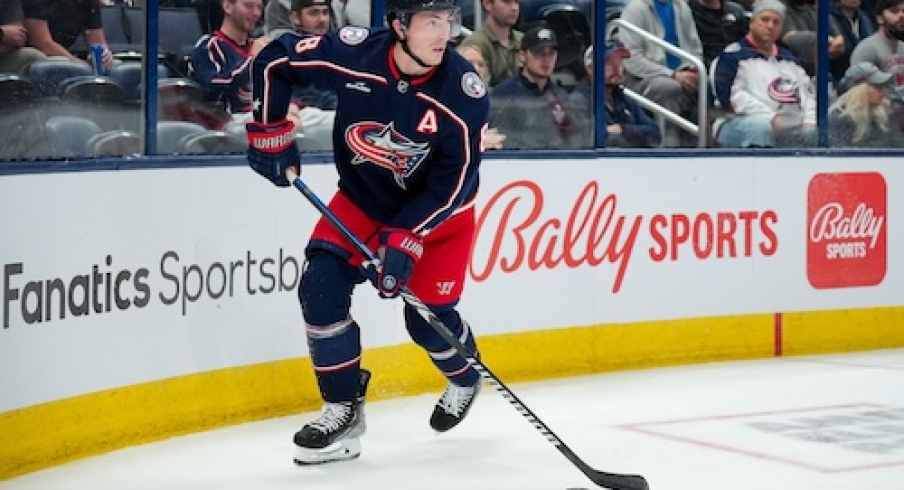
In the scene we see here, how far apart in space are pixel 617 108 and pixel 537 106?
1.25 ft

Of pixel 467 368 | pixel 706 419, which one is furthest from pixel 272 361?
pixel 706 419

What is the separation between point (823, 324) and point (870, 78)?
3.73 feet

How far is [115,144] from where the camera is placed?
4508 mm

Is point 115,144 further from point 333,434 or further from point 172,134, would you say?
point 333,434

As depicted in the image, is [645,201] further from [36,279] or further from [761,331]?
[36,279]

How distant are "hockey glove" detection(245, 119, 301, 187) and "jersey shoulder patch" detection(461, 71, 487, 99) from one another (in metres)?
0.47

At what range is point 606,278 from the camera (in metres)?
5.95

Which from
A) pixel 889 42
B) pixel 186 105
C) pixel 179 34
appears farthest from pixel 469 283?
pixel 889 42

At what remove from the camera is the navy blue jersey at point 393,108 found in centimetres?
411

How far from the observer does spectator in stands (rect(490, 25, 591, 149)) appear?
5.79 metres

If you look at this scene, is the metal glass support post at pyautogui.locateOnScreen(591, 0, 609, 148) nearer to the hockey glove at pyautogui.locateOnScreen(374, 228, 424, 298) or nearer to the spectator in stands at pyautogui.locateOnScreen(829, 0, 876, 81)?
the spectator in stands at pyautogui.locateOnScreen(829, 0, 876, 81)

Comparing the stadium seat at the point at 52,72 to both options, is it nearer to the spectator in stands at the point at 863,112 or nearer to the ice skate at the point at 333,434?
the ice skate at the point at 333,434

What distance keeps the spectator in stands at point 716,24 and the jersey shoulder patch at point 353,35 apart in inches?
98.1

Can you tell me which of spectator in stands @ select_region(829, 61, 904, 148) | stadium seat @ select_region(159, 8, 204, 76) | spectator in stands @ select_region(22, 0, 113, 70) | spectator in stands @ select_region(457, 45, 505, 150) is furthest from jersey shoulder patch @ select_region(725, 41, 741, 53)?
spectator in stands @ select_region(22, 0, 113, 70)
